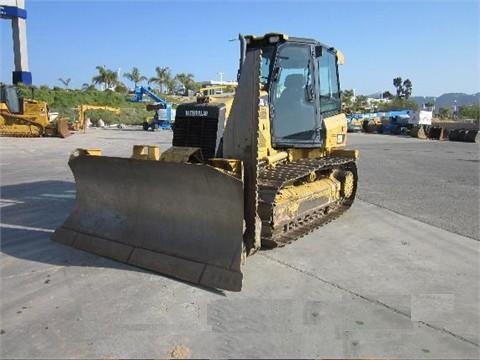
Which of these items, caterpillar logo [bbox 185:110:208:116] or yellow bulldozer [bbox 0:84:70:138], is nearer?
caterpillar logo [bbox 185:110:208:116]

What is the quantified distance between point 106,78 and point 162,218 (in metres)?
70.4

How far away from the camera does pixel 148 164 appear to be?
18.0 ft

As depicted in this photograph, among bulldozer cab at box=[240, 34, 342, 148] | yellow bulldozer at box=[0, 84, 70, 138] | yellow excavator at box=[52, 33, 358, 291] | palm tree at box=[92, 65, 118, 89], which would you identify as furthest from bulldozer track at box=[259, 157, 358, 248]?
palm tree at box=[92, 65, 118, 89]

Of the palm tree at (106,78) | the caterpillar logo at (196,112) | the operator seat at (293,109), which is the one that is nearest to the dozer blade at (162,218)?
the caterpillar logo at (196,112)

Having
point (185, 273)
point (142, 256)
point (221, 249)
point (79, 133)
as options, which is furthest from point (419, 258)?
point (79, 133)

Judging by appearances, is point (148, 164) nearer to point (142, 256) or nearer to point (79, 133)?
point (142, 256)

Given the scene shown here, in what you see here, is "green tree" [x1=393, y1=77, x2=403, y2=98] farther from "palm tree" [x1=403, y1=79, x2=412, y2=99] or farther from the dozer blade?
the dozer blade

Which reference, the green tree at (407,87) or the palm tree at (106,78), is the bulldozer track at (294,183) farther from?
the green tree at (407,87)

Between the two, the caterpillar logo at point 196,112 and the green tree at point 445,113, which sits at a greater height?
the green tree at point 445,113

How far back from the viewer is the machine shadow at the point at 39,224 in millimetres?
5426

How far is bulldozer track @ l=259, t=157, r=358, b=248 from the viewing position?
557 centimetres

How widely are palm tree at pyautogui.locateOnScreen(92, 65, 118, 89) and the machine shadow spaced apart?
6445 centimetres

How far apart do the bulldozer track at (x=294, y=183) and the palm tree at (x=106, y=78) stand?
2687 inches

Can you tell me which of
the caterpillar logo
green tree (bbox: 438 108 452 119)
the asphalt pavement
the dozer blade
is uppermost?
green tree (bbox: 438 108 452 119)
